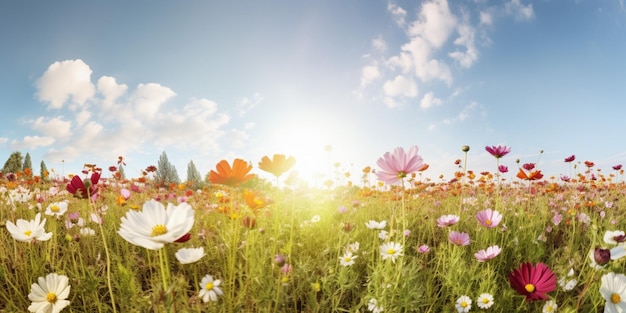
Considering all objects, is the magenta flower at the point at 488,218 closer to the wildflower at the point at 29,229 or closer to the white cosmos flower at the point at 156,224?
the white cosmos flower at the point at 156,224

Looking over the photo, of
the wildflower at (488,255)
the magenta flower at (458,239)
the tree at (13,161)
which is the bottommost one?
the wildflower at (488,255)

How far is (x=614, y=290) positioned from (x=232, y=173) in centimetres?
178

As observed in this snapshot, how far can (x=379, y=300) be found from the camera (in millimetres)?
1578

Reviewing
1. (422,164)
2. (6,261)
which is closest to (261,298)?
(422,164)

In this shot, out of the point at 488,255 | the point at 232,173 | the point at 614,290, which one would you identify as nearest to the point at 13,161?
the point at 232,173

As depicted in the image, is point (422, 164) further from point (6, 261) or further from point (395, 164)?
point (6, 261)

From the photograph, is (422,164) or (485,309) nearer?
(422,164)

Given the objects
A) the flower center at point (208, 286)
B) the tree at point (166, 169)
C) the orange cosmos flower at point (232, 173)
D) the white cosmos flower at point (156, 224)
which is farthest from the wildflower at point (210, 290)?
the tree at point (166, 169)

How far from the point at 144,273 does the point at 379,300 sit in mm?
1577

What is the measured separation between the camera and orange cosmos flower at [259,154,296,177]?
6.29 feet

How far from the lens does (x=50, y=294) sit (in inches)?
60.4

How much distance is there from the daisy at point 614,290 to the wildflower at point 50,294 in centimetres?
228

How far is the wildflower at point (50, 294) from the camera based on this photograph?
150 centimetres

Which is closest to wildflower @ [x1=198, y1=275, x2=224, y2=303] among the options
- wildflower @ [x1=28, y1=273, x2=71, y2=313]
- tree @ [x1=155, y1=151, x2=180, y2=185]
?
wildflower @ [x1=28, y1=273, x2=71, y2=313]
